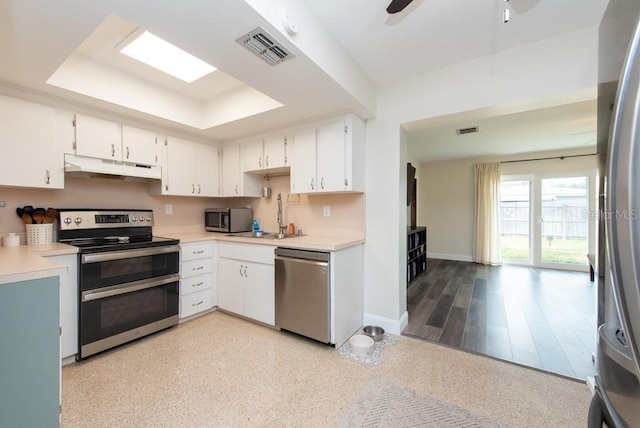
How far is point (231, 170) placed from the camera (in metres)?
3.55

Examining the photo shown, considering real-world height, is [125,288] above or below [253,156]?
below

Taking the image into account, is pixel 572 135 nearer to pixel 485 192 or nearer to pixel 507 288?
pixel 485 192

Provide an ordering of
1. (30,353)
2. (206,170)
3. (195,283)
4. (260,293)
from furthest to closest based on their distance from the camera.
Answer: (206,170) → (195,283) → (260,293) → (30,353)

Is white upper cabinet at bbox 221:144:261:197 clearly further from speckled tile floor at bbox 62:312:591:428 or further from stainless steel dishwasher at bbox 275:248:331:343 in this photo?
speckled tile floor at bbox 62:312:591:428

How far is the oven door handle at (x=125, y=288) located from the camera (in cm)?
212

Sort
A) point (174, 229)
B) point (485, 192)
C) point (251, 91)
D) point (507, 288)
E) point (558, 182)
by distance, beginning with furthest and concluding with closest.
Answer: point (485, 192) → point (558, 182) → point (507, 288) → point (174, 229) → point (251, 91)

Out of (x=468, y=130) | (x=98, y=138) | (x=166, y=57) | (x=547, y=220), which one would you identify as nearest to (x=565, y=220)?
(x=547, y=220)

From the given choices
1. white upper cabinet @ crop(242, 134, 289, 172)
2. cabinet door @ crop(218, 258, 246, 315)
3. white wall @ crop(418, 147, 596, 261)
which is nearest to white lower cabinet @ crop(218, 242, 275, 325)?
cabinet door @ crop(218, 258, 246, 315)

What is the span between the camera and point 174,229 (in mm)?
3457

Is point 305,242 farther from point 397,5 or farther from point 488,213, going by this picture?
point 488,213

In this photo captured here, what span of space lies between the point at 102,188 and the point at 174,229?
2.94ft

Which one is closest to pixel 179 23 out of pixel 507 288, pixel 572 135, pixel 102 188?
pixel 102 188

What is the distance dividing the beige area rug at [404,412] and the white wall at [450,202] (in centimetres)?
520

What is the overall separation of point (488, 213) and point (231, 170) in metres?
5.29
